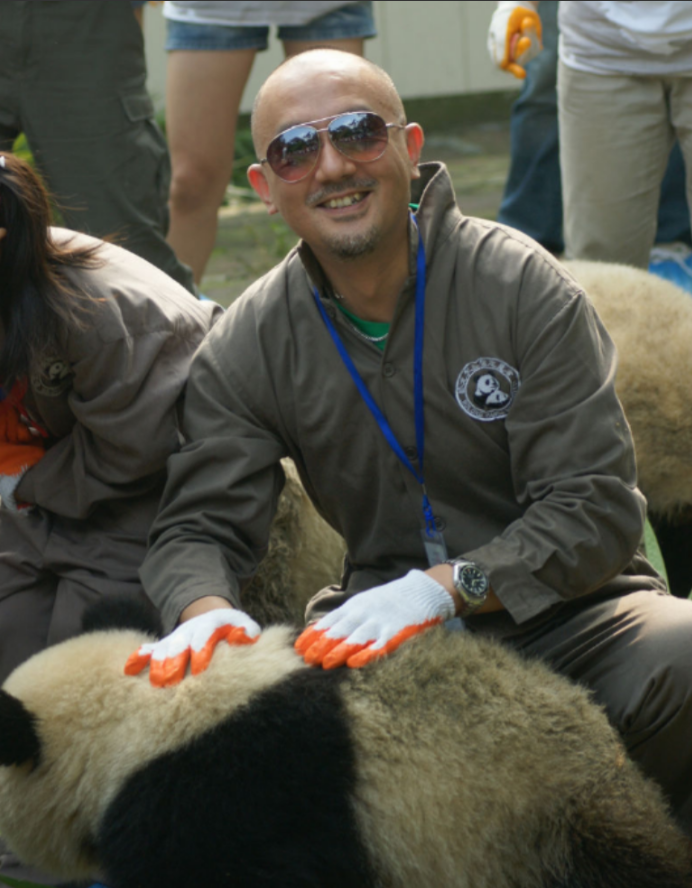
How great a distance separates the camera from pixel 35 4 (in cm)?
397

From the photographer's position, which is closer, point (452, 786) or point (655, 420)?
point (452, 786)

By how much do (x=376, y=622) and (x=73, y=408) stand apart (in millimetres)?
975

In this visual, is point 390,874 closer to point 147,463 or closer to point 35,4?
point 147,463

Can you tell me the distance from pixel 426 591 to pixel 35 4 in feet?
8.94

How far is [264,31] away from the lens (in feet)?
14.8

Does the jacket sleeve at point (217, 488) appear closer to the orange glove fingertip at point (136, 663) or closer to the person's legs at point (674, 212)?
the orange glove fingertip at point (136, 663)

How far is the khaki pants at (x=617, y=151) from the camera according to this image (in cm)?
425

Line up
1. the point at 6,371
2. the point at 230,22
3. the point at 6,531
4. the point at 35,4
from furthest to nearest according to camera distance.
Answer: the point at 230,22 < the point at 35,4 < the point at 6,531 < the point at 6,371

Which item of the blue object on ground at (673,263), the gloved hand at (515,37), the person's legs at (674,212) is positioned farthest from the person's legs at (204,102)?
the person's legs at (674,212)

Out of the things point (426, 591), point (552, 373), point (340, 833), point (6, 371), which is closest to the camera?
point (340, 833)

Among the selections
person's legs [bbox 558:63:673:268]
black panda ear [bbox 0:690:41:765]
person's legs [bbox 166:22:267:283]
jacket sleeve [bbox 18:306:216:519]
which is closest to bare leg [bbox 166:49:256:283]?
person's legs [bbox 166:22:267:283]

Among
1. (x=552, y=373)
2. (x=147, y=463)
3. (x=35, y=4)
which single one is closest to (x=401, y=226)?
(x=552, y=373)

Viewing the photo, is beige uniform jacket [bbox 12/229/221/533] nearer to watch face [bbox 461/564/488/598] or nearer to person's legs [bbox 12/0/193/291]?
watch face [bbox 461/564/488/598]

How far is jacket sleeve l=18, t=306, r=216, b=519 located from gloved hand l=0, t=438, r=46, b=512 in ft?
0.07
